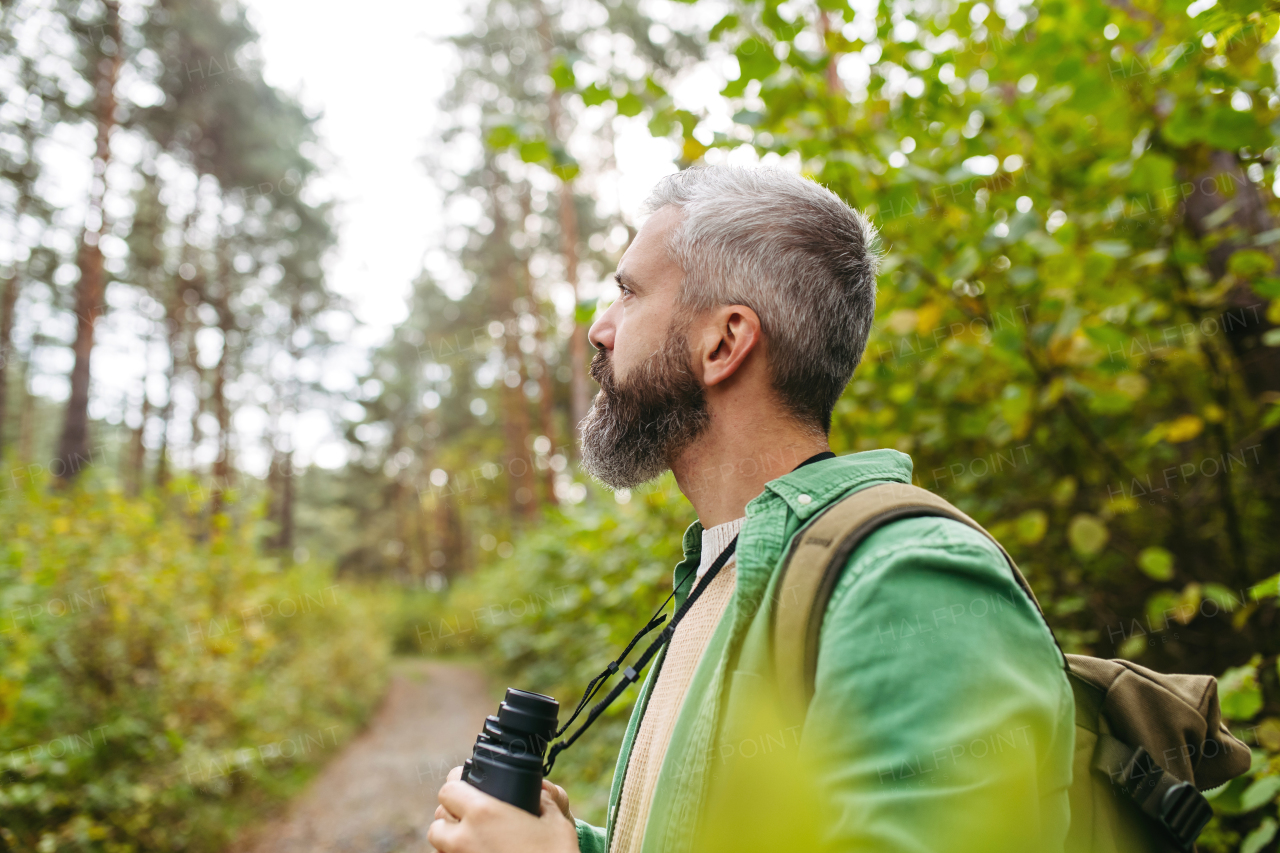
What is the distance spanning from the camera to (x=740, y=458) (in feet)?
4.63

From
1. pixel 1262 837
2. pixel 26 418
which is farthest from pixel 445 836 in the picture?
pixel 26 418

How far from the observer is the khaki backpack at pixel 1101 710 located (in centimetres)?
93

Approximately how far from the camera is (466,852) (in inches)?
40.1

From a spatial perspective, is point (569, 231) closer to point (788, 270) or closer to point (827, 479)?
point (788, 270)

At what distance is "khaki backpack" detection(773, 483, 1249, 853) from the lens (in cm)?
93

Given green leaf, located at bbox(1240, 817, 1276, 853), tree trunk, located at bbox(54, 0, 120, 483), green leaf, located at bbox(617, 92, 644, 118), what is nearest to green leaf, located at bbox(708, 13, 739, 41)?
green leaf, located at bbox(617, 92, 644, 118)

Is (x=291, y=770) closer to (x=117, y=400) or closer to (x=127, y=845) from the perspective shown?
(x=127, y=845)

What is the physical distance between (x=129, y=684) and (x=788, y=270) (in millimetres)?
5893

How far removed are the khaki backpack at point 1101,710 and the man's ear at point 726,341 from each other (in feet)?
1.51

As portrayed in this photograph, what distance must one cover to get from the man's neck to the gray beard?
1.9 inches

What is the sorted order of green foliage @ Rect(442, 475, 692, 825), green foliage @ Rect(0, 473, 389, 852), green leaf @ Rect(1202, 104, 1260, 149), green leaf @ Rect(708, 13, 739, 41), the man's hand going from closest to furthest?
the man's hand
green leaf @ Rect(1202, 104, 1260, 149)
green leaf @ Rect(708, 13, 739, 41)
green foliage @ Rect(442, 475, 692, 825)
green foliage @ Rect(0, 473, 389, 852)

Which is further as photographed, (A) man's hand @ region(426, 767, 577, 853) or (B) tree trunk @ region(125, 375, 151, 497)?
(B) tree trunk @ region(125, 375, 151, 497)

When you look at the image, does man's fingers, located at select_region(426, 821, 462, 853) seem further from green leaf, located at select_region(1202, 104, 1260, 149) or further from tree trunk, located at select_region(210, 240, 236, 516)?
tree trunk, located at select_region(210, 240, 236, 516)

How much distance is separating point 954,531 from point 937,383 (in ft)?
7.77
